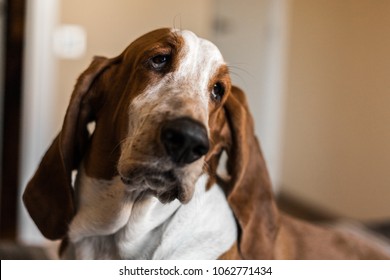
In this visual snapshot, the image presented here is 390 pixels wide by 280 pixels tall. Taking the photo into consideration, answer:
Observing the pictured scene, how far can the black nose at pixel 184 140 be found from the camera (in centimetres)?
68

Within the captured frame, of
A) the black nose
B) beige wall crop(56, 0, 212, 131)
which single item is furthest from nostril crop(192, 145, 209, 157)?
beige wall crop(56, 0, 212, 131)

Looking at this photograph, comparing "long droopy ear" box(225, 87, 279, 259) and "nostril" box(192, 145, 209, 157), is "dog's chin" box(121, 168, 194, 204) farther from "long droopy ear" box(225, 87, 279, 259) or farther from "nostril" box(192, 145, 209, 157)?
"long droopy ear" box(225, 87, 279, 259)

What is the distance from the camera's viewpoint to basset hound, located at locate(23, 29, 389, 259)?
79cm

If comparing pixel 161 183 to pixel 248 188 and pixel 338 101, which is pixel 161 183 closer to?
pixel 248 188

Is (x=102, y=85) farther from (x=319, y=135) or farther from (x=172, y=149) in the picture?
(x=319, y=135)

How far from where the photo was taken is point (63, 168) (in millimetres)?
894

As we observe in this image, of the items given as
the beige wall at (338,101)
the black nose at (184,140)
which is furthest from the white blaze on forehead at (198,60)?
the beige wall at (338,101)

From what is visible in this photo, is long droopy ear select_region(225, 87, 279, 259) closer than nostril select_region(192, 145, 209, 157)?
No

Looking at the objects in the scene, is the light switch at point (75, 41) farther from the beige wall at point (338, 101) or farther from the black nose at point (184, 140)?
the black nose at point (184, 140)

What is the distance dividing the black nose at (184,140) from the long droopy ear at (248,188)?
19 cm

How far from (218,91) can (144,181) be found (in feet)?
0.58

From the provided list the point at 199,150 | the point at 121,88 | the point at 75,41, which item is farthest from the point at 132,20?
the point at 75,41

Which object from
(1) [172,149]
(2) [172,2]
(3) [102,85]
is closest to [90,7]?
(2) [172,2]
